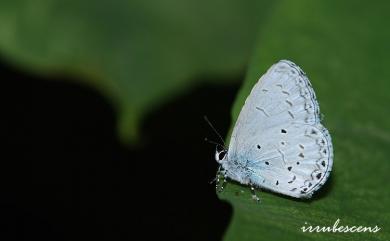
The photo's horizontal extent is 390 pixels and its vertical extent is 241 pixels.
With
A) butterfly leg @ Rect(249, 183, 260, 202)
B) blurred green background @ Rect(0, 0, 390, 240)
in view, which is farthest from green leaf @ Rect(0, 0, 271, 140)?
butterfly leg @ Rect(249, 183, 260, 202)

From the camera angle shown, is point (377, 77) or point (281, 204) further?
point (377, 77)

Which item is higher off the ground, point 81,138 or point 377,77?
point 377,77

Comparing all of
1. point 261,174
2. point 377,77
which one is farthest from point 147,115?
point 377,77

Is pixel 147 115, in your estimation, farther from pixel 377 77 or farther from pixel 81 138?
pixel 377 77

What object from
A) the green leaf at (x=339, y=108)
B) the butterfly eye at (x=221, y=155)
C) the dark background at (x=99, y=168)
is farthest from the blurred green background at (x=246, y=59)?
the butterfly eye at (x=221, y=155)

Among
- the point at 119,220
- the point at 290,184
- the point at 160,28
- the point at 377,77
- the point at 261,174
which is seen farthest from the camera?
the point at 160,28

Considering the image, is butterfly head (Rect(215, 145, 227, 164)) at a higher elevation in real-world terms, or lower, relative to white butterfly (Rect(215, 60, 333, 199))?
lower

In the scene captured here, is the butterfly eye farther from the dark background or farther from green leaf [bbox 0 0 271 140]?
green leaf [bbox 0 0 271 140]
